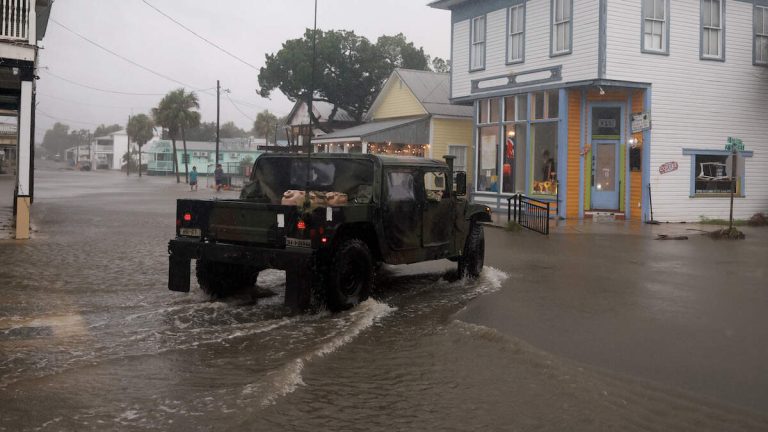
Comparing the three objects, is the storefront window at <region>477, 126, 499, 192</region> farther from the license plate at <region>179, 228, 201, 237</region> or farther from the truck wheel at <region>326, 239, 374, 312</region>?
the license plate at <region>179, 228, 201, 237</region>

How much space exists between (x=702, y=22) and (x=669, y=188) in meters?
5.25

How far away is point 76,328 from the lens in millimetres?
7387

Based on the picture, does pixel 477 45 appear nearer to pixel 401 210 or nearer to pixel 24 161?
pixel 24 161

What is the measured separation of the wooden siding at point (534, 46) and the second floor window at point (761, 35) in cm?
638

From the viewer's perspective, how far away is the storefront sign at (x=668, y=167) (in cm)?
2239

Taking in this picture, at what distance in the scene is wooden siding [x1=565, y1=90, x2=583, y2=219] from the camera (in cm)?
2295

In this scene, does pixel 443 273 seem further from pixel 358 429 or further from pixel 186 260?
pixel 358 429

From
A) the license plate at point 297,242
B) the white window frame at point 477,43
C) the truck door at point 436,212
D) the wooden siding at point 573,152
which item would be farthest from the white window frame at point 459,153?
the license plate at point 297,242

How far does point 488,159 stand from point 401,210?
58.2ft

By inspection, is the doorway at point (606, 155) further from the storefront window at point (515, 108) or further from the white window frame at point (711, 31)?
the white window frame at point (711, 31)

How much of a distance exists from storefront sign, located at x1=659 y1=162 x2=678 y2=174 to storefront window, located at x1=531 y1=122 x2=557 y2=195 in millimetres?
3119

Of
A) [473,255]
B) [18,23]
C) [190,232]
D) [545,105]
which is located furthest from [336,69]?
[190,232]

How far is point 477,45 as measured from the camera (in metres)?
26.6

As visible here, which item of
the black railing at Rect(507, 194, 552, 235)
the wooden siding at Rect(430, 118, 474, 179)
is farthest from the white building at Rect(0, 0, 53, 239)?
the wooden siding at Rect(430, 118, 474, 179)
